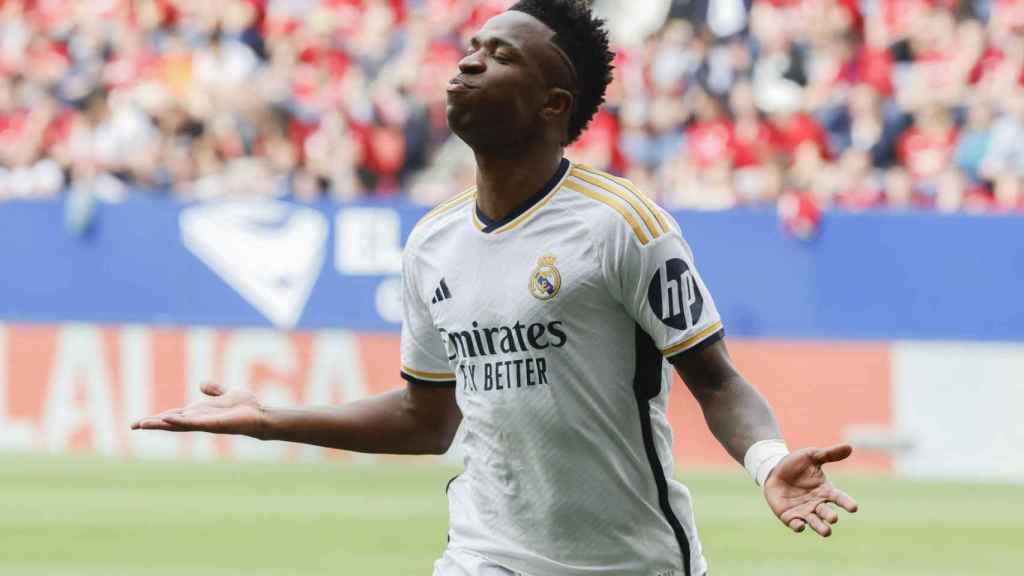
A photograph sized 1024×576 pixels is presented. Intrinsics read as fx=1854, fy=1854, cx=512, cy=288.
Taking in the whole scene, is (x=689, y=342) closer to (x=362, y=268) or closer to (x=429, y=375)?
(x=429, y=375)

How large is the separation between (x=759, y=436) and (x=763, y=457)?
0.34 feet

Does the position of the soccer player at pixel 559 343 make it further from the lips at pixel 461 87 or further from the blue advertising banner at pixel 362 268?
the blue advertising banner at pixel 362 268

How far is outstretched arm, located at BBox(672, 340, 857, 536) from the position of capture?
12.6 ft

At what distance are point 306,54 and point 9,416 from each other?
526 cm

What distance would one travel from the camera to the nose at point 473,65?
171 inches

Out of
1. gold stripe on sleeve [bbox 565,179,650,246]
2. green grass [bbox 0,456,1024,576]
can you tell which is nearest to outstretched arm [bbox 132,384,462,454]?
gold stripe on sleeve [bbox 565,179,650,246]

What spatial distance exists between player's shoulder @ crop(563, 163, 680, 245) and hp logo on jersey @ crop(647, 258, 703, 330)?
83 mm

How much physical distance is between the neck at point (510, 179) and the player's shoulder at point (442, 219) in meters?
0.12

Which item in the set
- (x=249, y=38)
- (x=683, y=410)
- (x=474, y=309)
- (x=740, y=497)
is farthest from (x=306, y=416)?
(x=249, y=38)

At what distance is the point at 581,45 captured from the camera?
15.0 feet

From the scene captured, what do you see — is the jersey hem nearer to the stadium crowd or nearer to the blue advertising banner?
the blue advertising banner

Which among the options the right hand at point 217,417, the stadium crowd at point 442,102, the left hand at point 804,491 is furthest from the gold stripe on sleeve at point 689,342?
the stadium crowd at point 442,102

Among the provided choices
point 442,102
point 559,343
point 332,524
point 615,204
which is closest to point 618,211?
point 615,204

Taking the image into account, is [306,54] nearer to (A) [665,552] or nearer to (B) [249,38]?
(B) [249,38]
